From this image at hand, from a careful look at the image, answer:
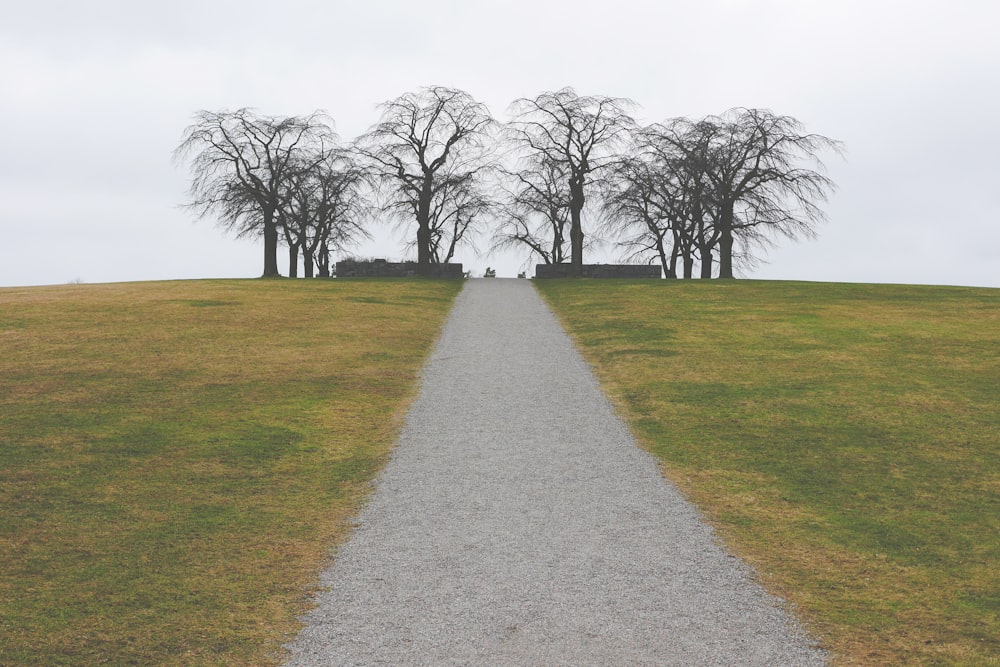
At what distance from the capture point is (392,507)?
33.1 feet

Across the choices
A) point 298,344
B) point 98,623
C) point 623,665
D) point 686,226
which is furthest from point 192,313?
point 686,226

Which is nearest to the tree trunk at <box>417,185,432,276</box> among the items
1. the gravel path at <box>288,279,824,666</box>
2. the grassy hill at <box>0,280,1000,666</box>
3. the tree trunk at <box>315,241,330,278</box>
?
the tree trunk at <box>315,241,330,278</box>

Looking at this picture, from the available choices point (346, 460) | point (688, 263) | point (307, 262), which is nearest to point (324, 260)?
point (307, 262)

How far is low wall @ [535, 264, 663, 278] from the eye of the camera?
170 feet

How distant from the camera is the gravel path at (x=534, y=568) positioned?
6617 millimetres

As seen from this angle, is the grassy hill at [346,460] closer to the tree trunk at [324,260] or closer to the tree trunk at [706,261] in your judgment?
the tree trunk at [706,261]

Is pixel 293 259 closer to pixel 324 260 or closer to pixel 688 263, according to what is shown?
pixel 324 260

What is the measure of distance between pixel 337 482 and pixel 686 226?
4558 cm

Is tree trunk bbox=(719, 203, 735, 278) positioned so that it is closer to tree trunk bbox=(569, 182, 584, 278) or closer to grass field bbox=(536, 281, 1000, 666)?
tree trunk bbox=(569, 182, 584, 278)

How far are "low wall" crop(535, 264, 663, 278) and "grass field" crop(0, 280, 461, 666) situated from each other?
26855 millimetres

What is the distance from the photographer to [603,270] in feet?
173

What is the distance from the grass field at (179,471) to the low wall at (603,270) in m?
26.9

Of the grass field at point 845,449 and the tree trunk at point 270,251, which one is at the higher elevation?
the tree trunk at point 270,251

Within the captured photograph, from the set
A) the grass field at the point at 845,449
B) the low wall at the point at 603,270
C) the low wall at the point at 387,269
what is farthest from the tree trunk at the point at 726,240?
the grass field at the point at 845,449
